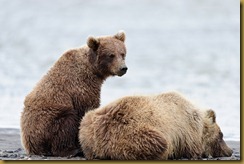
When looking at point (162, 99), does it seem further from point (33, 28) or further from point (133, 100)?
point (33, 28)

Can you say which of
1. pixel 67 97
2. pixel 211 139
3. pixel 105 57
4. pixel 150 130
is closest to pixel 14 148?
pixel 67 97

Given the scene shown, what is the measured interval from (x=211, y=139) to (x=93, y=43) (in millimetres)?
1839

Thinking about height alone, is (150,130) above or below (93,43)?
below

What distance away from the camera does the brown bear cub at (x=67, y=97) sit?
799 centimetres

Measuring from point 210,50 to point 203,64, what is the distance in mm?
2912

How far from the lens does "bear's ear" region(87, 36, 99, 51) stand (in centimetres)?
831

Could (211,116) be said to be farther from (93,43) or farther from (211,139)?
(93,43)

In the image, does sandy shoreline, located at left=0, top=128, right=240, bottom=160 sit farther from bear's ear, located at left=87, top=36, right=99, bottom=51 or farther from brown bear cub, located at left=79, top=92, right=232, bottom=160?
bear's ear, located at left=87, top=36, right=99, bottom=51

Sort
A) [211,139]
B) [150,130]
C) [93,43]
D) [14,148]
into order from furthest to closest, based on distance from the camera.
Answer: [14,148] → [93,43] → [211,139] → [150,130]

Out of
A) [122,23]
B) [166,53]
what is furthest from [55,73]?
[122,23]

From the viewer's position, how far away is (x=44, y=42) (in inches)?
965

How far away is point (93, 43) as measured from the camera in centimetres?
838

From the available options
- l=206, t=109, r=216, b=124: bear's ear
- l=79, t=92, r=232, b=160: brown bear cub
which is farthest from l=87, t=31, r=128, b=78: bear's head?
l=206, t=109, r=216, b=124: bear's ear

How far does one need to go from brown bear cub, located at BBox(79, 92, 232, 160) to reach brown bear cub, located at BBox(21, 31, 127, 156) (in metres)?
0.33
